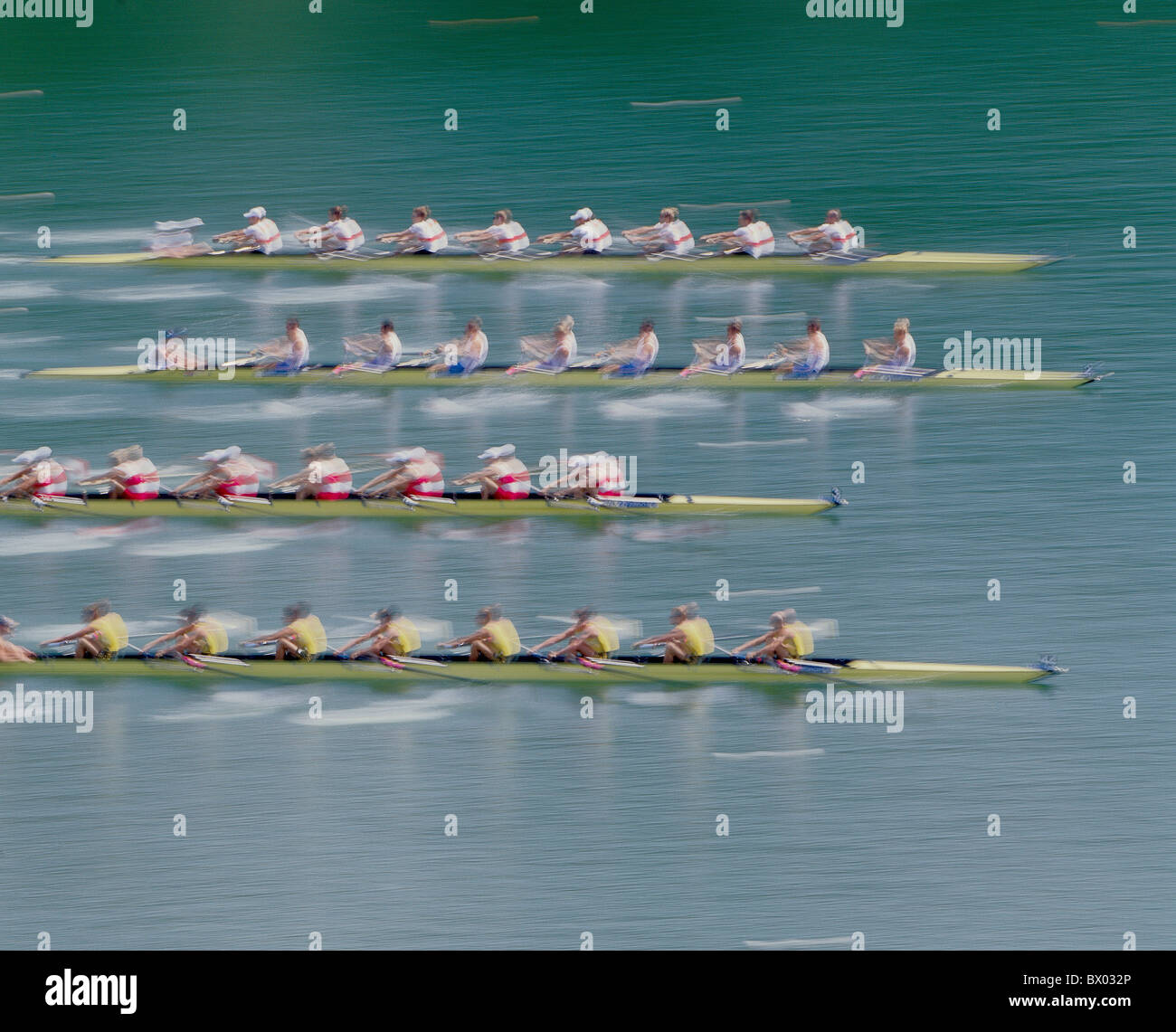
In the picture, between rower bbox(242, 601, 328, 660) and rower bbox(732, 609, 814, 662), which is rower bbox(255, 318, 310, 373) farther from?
rower bbox(732, 609, 814, 662)

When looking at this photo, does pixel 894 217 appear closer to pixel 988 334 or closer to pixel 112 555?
pixel 988 334

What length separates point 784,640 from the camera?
27844mm

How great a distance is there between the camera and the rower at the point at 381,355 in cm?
3209

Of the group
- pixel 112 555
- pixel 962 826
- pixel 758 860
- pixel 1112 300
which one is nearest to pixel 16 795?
pixel 112 555

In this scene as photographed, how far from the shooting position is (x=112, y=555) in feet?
98.7

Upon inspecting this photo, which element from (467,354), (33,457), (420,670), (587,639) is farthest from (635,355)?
(33,457)

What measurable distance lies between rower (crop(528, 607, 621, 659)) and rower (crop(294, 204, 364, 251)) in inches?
321

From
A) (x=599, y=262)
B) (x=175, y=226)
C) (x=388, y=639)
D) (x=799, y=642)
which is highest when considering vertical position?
(x=175, y=226)

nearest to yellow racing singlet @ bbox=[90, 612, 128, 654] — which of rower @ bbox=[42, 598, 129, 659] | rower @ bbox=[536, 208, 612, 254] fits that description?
rower @ bbox=[42, 598, 129, 659]

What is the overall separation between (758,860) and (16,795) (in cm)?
728

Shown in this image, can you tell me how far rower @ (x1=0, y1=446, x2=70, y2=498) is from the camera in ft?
100

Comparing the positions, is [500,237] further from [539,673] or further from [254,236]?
[539,673]

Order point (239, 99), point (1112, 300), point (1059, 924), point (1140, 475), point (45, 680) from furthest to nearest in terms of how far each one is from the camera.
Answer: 1. point (239, 99)
2. point (1112, 300)
3. point (1140, 475)
4. point (45, 680)
5. point (1059, 924)

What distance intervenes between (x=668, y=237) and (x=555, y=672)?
794cm
